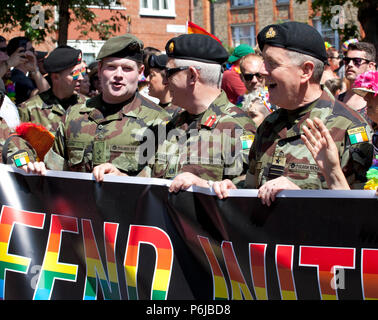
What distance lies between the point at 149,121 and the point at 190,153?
74 centimetres

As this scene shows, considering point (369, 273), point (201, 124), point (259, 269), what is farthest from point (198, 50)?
point (369, 273)

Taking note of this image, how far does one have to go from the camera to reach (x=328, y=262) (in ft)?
10.5

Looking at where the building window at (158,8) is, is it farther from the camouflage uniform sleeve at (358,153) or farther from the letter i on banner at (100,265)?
the camouflage uniform sleeve at (358,153)

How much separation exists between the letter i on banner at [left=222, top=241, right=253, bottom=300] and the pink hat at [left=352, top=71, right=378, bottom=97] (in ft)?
3.54

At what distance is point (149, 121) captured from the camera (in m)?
4.82

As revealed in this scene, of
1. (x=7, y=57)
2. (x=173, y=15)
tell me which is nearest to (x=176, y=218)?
(x=7, y=57)

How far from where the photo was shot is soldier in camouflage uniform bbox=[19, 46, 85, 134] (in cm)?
660

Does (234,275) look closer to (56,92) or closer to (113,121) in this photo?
(113,121)

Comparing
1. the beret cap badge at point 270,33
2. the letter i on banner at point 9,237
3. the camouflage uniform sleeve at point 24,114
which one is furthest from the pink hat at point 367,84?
the camouflage uniform sleeve at point 24,114

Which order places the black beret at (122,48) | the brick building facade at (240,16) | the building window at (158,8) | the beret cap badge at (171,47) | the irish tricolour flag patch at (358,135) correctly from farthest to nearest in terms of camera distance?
the brick building facade at (240,16) < the building window at (158,8) < the black beret at (122,48) < the beret cap badge at (171,47) < the irish tricolour flag patch at (358,135)

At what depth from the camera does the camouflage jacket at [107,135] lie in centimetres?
472

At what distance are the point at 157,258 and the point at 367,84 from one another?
5.05 ft

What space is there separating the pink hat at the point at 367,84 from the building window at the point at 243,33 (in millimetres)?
38459

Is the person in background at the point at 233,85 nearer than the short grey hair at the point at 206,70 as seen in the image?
No
